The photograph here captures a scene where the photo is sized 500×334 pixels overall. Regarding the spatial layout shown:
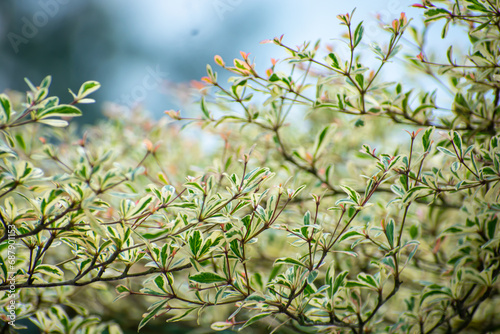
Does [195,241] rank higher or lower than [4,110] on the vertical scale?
lower

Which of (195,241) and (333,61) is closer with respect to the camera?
(195,241)

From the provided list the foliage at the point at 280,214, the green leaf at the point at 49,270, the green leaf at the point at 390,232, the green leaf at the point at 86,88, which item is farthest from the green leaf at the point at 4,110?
the green leaf at the point at 390,232

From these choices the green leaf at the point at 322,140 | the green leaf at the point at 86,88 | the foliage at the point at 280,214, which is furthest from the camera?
the green leaf at the point at 322,140

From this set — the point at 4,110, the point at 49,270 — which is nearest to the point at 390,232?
the point at 49,270

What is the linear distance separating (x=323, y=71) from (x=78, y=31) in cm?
463

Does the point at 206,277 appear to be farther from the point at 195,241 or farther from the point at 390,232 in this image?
the point at 390,232

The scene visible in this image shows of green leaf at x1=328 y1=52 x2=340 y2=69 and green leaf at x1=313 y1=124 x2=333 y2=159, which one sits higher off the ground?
green leaf at x1=328 y1=52 x2=340 y2=69

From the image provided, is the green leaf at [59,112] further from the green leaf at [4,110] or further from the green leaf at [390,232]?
the green leaf at [390,232]

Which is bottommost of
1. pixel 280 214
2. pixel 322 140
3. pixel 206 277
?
pixel 206 277

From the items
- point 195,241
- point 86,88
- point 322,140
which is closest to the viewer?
point 195,241

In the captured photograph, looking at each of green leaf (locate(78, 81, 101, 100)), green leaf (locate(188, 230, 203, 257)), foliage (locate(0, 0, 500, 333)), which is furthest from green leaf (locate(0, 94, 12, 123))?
green leaf (locate(188, 230, 203, 257))

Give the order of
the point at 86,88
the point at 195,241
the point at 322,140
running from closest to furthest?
the point at 195,241, the point at 86,88, the point at 322,140

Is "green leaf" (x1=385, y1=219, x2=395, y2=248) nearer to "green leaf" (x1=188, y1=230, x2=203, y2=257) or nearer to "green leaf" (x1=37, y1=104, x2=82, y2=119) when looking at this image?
"green leaf" (x1=188, y1=230, x2=203, y2=257)

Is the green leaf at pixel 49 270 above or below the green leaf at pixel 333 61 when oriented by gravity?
below
